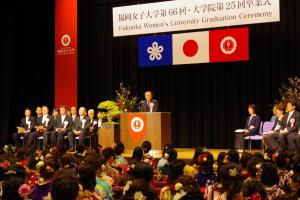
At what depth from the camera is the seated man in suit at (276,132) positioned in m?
8.12

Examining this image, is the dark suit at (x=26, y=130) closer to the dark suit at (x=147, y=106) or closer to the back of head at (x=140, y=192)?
the dark suit at (x=147, y=106)

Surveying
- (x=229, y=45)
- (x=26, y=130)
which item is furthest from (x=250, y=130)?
(x=26, y=130)

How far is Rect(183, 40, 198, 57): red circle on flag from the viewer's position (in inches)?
393

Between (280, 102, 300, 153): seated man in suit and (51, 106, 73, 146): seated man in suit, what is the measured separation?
4655mm

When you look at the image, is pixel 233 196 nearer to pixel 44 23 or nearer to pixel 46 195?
pixel 46 195

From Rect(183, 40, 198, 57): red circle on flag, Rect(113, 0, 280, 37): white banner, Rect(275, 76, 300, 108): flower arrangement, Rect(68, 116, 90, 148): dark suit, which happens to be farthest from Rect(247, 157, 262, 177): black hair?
Rect(68, 116, 90, 148): dark suit

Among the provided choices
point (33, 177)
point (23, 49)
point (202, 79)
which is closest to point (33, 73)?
point (23, 49)

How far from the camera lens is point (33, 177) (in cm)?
434

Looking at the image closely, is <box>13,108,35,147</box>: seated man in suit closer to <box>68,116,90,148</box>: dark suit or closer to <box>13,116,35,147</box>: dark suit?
<box>13,116,35,147</box>: dark suit

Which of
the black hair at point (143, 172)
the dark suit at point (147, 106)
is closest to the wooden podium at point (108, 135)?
the dark suit at point (147, 106)

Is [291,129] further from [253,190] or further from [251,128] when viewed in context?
[253,190]

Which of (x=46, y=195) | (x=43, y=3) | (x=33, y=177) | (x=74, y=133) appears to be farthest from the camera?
(x=43, y=3)

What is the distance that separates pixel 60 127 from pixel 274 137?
477 cm

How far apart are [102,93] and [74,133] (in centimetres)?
217
